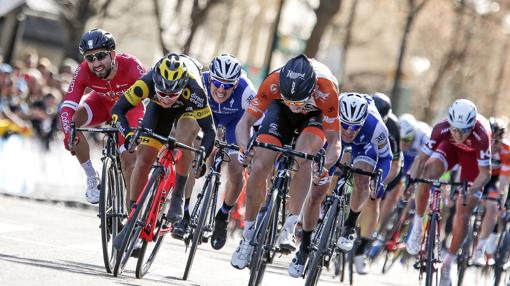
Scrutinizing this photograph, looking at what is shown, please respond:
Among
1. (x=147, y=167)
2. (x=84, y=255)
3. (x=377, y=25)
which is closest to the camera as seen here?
(x=147, y=167)

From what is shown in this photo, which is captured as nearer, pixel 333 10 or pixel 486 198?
pixel 486 198

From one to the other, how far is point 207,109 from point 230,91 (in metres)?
2.13

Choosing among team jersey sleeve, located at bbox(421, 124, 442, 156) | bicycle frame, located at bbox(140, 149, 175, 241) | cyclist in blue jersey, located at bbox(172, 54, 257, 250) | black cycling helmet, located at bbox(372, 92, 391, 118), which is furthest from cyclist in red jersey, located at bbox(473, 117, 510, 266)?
bicycle frame, located at bbox(140, 149, 175, 241)

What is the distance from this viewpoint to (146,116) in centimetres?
1351

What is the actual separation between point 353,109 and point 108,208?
3.10 metres

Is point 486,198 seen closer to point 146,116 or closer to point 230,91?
point 230,91

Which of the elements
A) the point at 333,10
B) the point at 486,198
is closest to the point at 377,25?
the point at 333,10

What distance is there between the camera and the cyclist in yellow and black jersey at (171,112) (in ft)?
42.0

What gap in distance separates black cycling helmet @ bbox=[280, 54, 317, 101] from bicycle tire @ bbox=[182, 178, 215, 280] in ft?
6.57

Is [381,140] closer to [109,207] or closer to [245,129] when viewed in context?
[245,129]

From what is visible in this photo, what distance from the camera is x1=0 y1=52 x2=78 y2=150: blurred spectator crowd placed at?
26.7 m

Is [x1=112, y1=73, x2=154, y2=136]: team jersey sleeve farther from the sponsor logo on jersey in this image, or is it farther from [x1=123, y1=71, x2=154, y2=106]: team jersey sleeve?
the sponsor logo on jersey

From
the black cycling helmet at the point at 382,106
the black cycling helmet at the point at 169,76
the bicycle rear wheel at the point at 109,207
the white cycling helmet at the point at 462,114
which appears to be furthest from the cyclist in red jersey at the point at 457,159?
the bicycle rear wheel at the point at 109,207

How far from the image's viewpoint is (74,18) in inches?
1729
